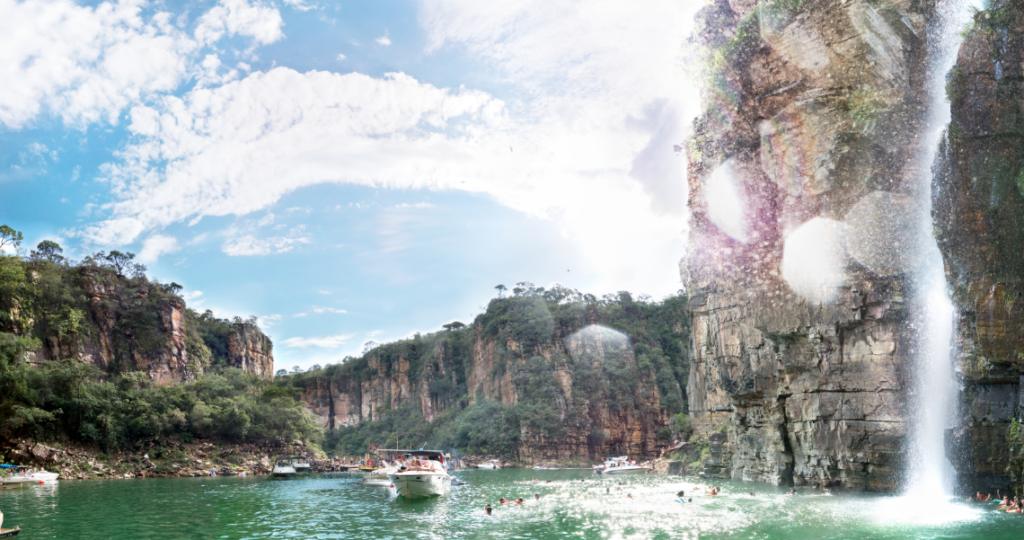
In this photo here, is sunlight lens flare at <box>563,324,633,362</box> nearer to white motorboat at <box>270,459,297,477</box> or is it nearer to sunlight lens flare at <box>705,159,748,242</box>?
white motorboat at <box>270,459,297,477</box>

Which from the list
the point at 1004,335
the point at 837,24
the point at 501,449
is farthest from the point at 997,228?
the point at 501,449

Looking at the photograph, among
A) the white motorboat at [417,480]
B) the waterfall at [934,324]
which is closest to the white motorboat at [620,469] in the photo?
the white motorboat at [417,480]

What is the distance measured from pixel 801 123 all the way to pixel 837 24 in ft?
12.3

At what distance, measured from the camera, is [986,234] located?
19.6 metres

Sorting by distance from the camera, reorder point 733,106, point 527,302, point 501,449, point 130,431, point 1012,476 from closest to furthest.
Result: point 1012,476, point 733,106, point 130,431, point 501,449, point 527,302

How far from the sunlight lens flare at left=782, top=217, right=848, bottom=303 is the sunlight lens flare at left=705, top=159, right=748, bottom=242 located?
2.70 meters

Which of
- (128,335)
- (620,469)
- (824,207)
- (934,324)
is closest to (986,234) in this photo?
(934,324)

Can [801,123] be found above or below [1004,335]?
above

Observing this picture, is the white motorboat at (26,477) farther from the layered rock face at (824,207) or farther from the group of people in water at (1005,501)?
the group of people in water at (1005,501)

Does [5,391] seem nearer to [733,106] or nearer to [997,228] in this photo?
[733,106]

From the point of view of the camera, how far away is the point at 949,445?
1989 centimetres

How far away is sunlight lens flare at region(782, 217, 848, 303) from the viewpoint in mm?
23656

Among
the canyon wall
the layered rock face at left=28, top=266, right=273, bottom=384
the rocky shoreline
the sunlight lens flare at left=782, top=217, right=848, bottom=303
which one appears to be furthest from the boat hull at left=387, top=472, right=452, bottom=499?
the canyon wall

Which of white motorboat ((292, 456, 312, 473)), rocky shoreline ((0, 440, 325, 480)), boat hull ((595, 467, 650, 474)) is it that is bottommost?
boat hull ((595, 467, 650, 474))
